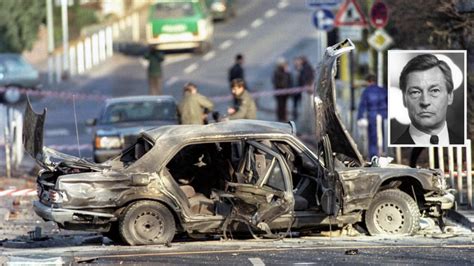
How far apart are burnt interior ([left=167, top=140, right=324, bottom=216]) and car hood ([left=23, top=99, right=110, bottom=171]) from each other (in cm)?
101

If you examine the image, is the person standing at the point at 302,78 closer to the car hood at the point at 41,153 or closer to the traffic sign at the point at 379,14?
the traffic sign at the point at 379,14

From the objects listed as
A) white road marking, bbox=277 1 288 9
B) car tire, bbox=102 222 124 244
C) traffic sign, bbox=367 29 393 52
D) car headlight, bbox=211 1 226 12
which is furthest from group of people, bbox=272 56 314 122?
white road marking, bbox=277 1 288 9

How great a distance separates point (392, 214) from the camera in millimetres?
16031

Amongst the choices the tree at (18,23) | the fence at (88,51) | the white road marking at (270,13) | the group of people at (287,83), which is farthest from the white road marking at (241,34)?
the group of people at (287,83)

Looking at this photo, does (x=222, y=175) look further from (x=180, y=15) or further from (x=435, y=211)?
(x=180, y=15)

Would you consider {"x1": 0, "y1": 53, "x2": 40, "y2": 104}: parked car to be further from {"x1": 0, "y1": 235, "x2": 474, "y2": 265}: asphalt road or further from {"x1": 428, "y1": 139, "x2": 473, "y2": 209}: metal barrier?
{"x1": 0, "y1": 235, "x2": 474, "y2": 265}: asphalt road

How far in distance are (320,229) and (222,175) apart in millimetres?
1297

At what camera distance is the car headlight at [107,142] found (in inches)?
942

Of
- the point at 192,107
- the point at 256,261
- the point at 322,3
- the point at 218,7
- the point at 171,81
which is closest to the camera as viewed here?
the point at 256,261

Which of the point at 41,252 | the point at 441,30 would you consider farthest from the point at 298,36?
the point at 41,252

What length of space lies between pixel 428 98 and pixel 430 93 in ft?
0.24

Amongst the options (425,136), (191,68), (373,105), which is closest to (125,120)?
(373,105)

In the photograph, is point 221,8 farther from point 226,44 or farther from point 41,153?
point 41,153

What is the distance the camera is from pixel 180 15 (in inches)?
1960
